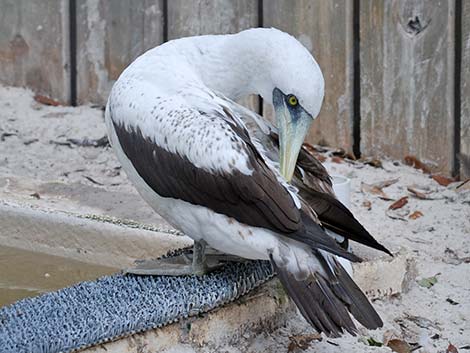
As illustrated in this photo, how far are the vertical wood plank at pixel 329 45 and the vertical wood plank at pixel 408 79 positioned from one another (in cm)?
7

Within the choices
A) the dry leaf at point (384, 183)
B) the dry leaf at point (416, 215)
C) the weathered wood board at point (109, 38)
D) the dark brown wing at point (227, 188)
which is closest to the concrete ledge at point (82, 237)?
the dark brown wing at point (227, 188)

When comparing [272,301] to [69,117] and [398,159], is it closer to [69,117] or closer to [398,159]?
[398,159]

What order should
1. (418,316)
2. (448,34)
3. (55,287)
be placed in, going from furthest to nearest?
1. (448,34)
2. (55,287)
3. (418,316)

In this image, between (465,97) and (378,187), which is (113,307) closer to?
(378,187)

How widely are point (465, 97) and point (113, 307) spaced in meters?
2.20

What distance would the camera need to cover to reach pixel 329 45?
4.82m

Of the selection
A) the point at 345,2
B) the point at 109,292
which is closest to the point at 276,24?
the point at 345,2

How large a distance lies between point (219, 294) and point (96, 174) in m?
1.92

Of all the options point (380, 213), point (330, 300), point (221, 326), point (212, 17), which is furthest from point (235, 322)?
point (212, 17)

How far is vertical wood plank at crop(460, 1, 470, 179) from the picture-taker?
180 inches

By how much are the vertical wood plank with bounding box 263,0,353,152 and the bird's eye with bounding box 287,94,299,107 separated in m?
1.74

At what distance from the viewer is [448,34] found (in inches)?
181

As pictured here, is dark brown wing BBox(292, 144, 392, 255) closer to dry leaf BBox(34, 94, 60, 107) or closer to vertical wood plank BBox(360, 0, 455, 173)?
vertical wood plank BBox(360, 0, 455, 173)

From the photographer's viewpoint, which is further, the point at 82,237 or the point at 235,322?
the point at 82,237
